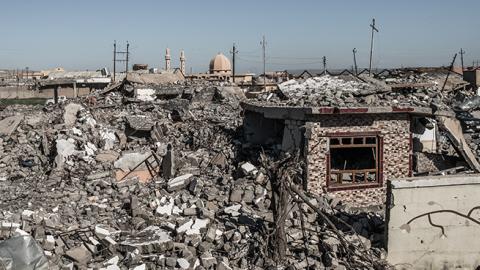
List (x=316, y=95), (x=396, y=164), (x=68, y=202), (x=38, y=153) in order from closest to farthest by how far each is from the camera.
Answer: (x=68, y=202)
(x=396, y=164)
(x=316, y=95)
(x=38, y=153)

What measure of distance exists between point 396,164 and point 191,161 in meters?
5.43

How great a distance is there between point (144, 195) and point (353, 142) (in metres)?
5.17

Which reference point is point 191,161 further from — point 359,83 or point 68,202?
point 359,83

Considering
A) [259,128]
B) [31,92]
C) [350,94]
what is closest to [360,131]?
[350,94]

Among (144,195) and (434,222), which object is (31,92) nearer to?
(144,195)

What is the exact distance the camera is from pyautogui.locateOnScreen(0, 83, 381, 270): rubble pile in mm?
9430

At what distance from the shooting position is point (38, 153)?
15.6m

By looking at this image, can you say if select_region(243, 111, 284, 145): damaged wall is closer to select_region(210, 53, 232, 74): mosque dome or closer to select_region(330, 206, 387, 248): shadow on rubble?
select_region(330, 206, 387, 248): shadow on rubble

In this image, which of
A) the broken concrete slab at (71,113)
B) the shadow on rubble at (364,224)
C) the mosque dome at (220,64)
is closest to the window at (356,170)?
the shadow on rubble at (364,224)

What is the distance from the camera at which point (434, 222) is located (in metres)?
9.45

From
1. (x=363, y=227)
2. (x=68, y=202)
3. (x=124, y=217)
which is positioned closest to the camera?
(x=363, y=227)

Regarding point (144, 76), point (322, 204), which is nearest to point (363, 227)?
point (322, 204)

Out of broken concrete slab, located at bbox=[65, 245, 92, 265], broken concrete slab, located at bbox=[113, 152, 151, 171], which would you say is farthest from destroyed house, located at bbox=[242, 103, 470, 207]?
broken concrete slab, located at bbox=[65, 245, 92, 265]

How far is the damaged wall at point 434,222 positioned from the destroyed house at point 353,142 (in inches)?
122
